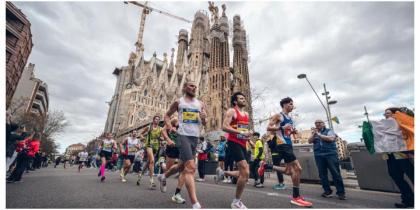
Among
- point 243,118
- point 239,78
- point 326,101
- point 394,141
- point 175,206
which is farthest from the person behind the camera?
point 239,78

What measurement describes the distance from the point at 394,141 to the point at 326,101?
15.1 meters

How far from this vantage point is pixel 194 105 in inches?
156

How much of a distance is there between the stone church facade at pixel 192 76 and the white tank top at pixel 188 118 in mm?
28119

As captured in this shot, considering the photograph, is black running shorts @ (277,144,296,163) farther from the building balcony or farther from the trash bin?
the building balcony

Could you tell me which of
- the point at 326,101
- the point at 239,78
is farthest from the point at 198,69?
the point at 326,101

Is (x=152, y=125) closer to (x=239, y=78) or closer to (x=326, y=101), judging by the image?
(x=326, y=101)

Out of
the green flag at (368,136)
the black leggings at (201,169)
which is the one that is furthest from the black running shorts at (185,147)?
the black leggings at (201,169)

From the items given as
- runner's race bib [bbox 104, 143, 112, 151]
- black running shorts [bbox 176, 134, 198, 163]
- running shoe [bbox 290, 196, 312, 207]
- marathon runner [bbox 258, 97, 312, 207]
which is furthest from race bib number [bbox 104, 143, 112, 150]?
running shoe [bbox 290, 196, 312, 207]

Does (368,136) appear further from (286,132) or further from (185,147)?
(185,147)

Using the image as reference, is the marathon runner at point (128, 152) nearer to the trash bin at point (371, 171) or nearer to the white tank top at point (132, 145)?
the white tank top at point (132, 145)

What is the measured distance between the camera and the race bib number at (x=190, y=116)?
379cm

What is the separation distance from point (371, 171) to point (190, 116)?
20.0 feet

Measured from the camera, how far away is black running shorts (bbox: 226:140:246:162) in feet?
11.8

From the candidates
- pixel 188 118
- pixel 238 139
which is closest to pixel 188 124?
pixel 188 118
